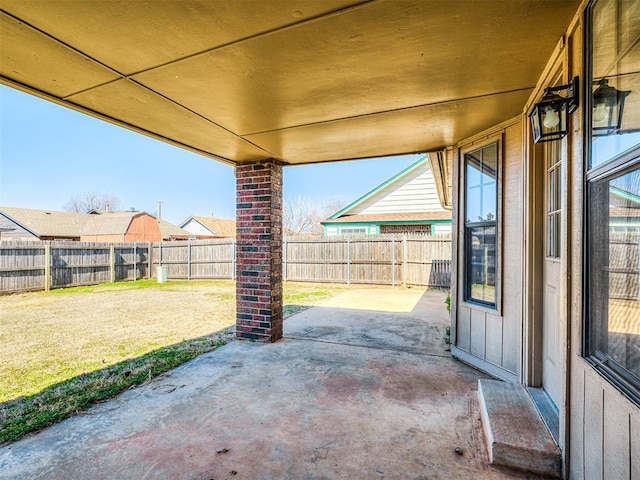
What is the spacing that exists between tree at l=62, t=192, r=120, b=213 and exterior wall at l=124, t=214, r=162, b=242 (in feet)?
39.8

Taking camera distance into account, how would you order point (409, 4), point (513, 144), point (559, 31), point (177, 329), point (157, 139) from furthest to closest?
point (177, 329)
point (157, 139)
point (513, 144)
point (559, 31)
point (409, 4)

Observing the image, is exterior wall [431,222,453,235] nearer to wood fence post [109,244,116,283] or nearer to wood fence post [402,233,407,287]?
wood fence post [402,233,407,287]

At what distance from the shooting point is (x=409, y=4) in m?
1.52

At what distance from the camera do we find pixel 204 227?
3180 centimetres

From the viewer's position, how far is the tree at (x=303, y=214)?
29625mm

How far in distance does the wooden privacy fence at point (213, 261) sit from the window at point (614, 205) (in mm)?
8848

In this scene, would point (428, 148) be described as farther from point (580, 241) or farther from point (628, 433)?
point (628, 433)

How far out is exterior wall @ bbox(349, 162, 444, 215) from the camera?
40.3ft

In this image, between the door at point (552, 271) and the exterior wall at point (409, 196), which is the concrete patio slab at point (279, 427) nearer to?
the door at point (552, 271)

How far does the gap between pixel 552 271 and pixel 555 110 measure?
123 centimetres

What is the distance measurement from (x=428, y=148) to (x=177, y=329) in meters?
4.61

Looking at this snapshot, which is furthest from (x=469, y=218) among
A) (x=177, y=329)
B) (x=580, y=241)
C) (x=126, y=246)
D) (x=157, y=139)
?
(x=126, y=246)

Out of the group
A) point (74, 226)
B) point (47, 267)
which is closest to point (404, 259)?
point (47, 267)

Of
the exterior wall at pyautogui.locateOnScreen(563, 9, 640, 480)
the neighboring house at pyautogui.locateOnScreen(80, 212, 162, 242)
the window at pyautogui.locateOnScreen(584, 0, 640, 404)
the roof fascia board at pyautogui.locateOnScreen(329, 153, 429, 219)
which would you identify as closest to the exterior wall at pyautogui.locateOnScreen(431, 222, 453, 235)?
the roof fascia board at pyautogui.locateOnScreen(329, 153, 429, 219)
